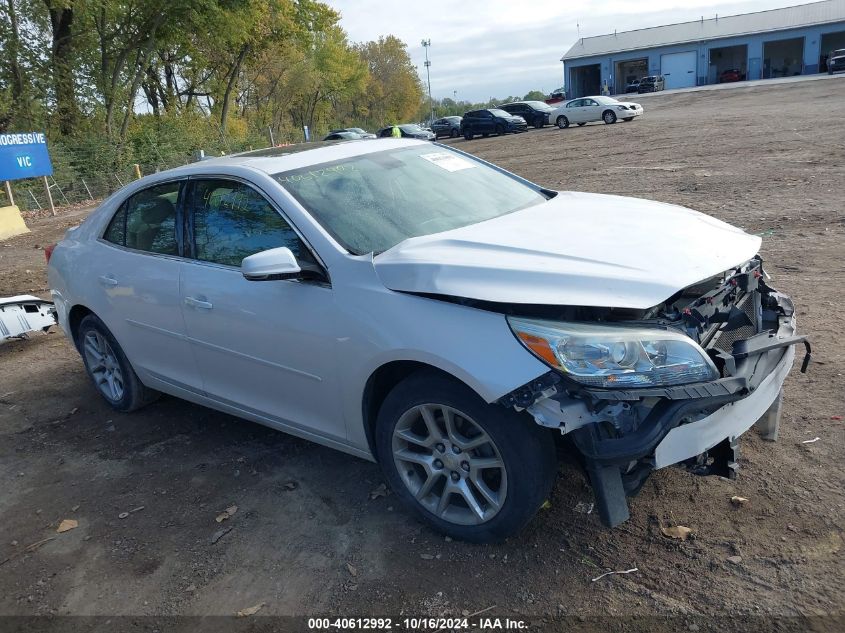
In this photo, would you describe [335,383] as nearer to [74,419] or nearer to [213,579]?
[213,579]

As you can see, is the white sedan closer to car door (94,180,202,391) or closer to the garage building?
car door (94,180,202,391)

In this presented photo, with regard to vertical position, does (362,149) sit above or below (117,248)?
above

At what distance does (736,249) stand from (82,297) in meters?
4.18

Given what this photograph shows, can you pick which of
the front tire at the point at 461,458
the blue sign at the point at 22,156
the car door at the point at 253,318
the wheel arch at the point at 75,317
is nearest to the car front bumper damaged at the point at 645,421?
the front tire at the point at 461,458

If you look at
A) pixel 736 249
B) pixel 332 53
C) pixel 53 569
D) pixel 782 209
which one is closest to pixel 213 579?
pixel 53 569

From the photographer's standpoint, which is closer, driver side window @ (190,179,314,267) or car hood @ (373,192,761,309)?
car hood @ (373,192,761,309)

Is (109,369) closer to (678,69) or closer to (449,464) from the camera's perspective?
(449,464)

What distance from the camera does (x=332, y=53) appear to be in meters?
65.2

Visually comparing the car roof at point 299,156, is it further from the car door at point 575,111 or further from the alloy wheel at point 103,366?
the car door at point 575,111

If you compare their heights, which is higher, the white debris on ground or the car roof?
the car roof

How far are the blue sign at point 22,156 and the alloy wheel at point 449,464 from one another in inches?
731

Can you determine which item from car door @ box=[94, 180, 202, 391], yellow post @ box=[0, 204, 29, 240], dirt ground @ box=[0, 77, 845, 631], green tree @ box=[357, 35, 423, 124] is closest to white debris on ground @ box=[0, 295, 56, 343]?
dirt ground @ box=[0, 77, 845, 631]

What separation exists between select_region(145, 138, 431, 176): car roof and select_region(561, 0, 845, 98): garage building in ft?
222

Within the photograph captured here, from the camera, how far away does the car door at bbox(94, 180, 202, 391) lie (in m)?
4.18
